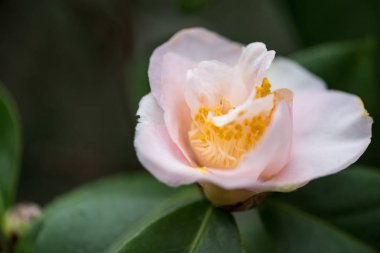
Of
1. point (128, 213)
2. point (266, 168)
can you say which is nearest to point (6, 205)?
point (128, 213)

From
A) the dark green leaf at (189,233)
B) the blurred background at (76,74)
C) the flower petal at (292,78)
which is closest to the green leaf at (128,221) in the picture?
the dark green leaf at (189,233)

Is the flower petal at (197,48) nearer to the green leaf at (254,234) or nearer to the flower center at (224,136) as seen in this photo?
the flower center at (224,136)

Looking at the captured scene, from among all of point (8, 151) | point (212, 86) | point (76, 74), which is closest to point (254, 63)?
point (212, 86)

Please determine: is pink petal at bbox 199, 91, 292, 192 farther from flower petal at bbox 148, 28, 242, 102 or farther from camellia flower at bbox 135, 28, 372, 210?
flower petal at bbox 148, 28, 242, 102

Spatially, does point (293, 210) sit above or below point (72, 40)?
below

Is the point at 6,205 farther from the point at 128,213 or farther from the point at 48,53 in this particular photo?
the point at 48,53

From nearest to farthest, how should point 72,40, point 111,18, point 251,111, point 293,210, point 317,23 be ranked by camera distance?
point 251,111 → point 293,210 → point 317,23 → point 111,18 → point 72,40
